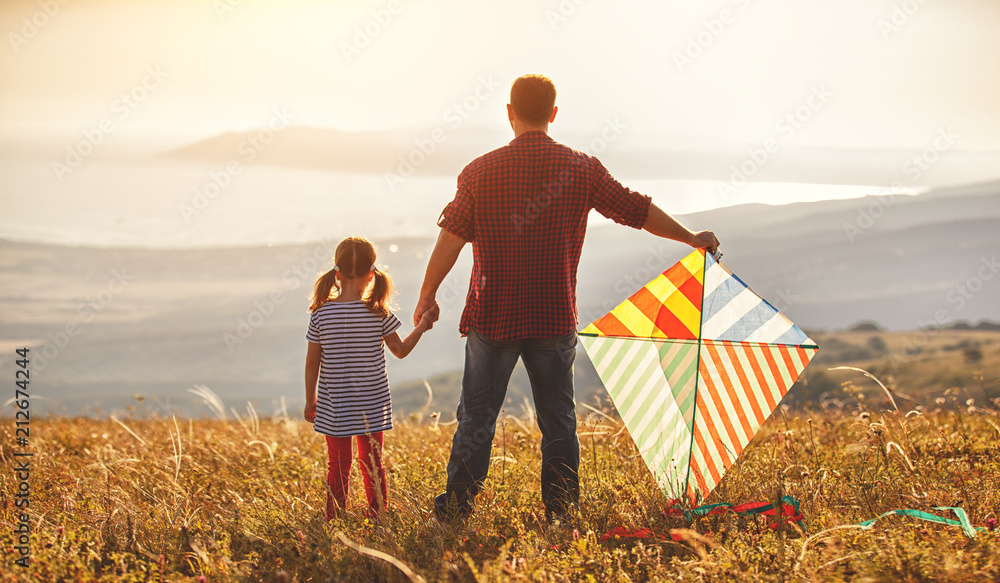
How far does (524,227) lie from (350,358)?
1.39m

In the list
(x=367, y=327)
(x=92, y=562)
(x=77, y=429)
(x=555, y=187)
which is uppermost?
(x=555, y=187)

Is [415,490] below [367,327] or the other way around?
below

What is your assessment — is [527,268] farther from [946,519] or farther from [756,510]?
[946,519]

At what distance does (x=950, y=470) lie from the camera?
16.4 feet

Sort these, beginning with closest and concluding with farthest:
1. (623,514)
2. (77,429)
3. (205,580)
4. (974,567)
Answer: (974,567)
(205,580)
(623,514)
(77,429)

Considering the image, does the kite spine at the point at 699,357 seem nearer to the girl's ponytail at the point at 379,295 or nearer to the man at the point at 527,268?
the man at the point at 527,268

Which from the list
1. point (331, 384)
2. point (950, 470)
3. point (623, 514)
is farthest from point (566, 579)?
point (950, 470)

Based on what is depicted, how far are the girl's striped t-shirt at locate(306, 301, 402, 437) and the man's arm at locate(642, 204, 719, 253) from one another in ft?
5.98

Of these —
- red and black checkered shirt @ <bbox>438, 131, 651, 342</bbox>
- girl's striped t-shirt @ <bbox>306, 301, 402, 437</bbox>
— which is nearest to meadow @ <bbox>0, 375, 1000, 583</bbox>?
girl's striped t-shirt @ <bbox>306, 301, 402, 437</bbox>

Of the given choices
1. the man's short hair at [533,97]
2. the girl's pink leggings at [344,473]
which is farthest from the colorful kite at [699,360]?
the girl's pink leggings at [344,473]

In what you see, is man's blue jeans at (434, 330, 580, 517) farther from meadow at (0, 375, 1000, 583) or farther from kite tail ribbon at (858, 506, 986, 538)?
kite tail ribbon at (858, 506, 986, 538)

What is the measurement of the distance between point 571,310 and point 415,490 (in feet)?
5.48

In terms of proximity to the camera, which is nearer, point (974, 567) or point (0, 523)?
point (974, 567)

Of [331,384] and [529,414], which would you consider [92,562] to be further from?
[529,414]
